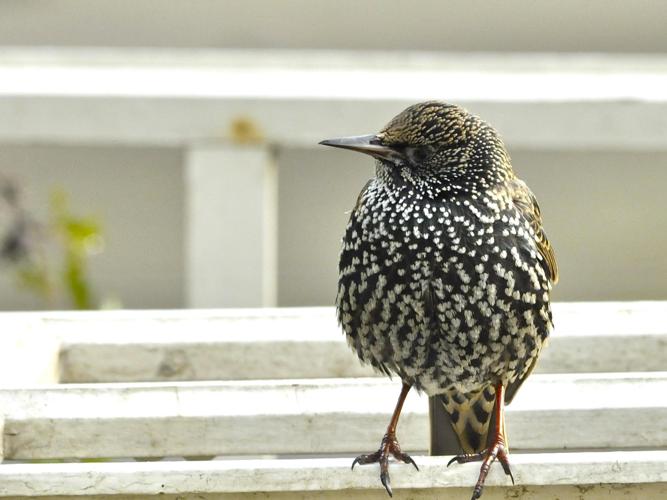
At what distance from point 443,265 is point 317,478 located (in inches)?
25.1

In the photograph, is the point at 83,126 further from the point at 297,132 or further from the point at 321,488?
the point at 321,488

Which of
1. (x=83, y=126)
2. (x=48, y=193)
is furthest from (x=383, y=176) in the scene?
(x=48, y=193)

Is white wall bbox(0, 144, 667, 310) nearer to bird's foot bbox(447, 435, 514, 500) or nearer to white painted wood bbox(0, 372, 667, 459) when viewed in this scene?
white painted wood bbox(0, 372, 667, 459)

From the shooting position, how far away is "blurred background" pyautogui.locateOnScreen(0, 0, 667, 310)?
15.6ft

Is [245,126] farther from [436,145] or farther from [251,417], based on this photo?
[251,417]

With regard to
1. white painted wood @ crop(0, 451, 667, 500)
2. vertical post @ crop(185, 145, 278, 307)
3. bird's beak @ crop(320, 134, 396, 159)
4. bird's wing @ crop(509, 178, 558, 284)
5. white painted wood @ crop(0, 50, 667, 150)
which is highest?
bird's beak @ crop(320, 134, 396, 159)

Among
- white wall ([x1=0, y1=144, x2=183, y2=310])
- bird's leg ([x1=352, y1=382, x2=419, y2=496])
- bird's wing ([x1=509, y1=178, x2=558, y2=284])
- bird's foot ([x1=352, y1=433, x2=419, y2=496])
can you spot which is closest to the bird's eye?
bird's wing ([x1=509, y1=178, x2=558, y2=284])

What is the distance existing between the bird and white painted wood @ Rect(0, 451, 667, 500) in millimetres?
361

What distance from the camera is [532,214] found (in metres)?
2.99

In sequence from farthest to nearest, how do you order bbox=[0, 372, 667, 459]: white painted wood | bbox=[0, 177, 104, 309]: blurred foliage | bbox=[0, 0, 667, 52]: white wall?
bbox=[0, 0, 667, 52]: white wall, bbox=[0, 177, 104, 309]: blurred foliage, bbox=[0, 372, 667, 459]: white painted wood

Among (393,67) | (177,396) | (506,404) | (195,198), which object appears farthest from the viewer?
(393,67)

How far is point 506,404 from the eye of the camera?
3047mm

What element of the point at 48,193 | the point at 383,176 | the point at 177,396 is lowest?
the point at 48,193

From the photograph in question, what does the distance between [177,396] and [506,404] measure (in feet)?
2.38
